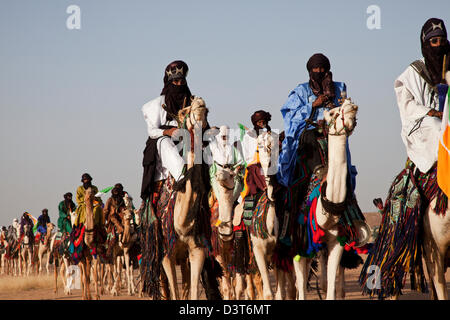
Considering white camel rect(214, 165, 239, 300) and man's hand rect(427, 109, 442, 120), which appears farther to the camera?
white camel rect(214, 165, 239, 300)

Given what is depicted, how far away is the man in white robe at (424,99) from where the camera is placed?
305 inches

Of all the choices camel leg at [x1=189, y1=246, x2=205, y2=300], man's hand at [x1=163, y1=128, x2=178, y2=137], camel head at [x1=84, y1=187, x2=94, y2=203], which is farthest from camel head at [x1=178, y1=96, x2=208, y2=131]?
camel head at [x1=84, y1=187, x2=94, y2=203]

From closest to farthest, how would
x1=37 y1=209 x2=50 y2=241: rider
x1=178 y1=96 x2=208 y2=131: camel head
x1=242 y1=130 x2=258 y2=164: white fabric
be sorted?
x1=178 y1=96 x2=208 y2=131: camel head < x1=242 y1=130 x2=258 y2=164: white fabric < x1=37 y1=209 x2=50 y2=241: rider

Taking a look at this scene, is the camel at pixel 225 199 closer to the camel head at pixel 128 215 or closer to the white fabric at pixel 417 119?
the white fabric at pixel 417 119

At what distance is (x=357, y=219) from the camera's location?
8922mm

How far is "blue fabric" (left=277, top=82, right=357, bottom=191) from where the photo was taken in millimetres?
10195

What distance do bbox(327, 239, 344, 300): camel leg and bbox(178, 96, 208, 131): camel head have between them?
2.22m

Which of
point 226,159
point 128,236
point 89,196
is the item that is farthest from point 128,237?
point 226,159

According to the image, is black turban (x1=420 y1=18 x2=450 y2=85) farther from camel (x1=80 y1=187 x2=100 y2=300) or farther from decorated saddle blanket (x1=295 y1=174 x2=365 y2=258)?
camel (x1=80 y1=187 x2=100 y2=300)

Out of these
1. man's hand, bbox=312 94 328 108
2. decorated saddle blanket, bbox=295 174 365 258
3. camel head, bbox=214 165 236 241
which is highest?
man's hand, bbox=312 94 328 108

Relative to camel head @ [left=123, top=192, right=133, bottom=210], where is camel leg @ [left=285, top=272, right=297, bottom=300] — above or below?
below

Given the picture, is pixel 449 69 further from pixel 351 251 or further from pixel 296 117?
Result: pixel 351 251

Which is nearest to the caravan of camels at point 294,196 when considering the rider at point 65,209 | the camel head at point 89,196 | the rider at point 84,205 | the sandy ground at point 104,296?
the camel head at point 89,196
